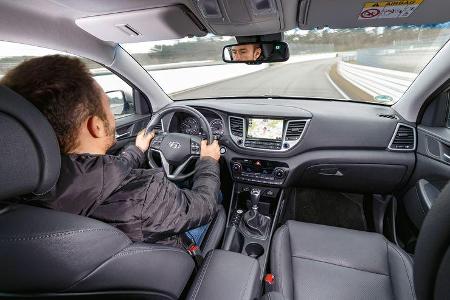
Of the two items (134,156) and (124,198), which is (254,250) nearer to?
(134,156)

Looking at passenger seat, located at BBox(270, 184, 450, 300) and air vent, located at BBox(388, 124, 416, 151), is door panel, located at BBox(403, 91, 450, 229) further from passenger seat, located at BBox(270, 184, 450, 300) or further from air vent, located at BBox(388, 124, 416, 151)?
passenger seat, located at BBox(270, 184, 450, 300)

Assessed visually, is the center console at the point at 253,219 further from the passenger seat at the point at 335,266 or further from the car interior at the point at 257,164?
the passenger seat at the point at 335,266

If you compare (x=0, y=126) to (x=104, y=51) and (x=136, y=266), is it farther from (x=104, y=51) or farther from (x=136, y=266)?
(x=104, y=51)

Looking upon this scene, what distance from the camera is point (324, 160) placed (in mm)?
2924

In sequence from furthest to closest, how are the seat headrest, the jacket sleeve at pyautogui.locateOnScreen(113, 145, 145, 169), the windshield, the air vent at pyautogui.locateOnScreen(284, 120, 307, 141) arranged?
the windshield → the air vent at pyautogui.locateOnScreen(284, 120, 307, 141) → the jacket sleeve at pyautogui.locateOnScreen(113, 145, 145, 169) → the seat headrest

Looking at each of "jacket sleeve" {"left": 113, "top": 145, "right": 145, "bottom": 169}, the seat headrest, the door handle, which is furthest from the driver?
the door handle

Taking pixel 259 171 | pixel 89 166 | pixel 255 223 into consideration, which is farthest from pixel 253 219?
pixel 89 166

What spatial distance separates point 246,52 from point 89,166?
2062 millimetres

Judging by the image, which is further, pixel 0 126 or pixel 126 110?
pixel 126 110

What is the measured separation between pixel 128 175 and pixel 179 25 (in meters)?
1.89

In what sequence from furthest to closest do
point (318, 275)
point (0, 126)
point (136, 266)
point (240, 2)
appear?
point (240, 2), point (318, 275), point (136, 266), point (0, 126)

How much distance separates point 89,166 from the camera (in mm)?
1037

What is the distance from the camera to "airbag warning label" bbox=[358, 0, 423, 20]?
1930 millimetres

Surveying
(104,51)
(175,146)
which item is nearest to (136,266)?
(175,146)
